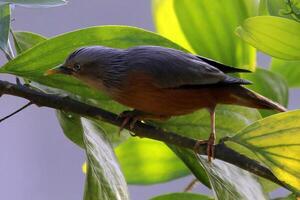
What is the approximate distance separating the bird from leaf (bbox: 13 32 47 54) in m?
0.07

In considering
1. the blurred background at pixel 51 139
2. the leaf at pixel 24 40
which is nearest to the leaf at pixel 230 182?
the leaf at pixel 24 40

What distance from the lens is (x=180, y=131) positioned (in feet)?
2.15

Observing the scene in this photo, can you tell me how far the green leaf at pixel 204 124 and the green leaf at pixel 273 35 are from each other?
0.31ft

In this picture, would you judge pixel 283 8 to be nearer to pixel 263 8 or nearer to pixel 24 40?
pixel 263 8

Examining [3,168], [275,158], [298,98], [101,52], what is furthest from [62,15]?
[275,158]

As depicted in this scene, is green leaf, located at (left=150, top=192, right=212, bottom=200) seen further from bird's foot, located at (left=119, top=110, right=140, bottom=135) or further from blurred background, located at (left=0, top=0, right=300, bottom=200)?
blurred background, located at (left=0, top=0, right=300, bottom=200)

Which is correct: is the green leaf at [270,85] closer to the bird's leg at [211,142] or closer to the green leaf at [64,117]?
the bird's leg at [211,142]

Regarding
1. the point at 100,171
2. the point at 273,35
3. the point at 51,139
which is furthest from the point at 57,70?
the point at 51,139

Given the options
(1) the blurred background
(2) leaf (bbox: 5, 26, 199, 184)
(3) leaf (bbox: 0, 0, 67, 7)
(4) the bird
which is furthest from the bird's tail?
(1) the blurred background

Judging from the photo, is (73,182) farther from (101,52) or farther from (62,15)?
(101,52)

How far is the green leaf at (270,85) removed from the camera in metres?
0.71

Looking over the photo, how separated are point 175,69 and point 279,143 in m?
0.15

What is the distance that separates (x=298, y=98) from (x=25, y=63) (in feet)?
4.41

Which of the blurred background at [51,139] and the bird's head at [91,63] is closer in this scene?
the bird's head at [91,63]
